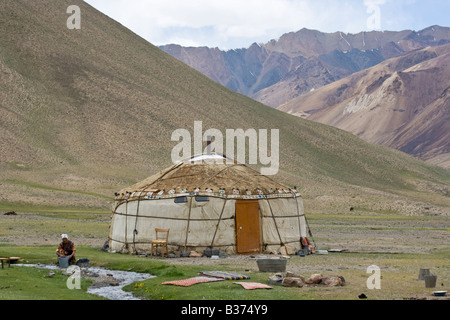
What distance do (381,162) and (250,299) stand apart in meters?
93.0

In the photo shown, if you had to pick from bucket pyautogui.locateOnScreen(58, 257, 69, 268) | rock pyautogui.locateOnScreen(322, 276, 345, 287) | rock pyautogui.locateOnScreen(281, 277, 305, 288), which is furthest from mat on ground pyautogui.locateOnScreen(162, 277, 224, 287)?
bucket pyautogui.locateOnScreen(58, 257, 69, 268)

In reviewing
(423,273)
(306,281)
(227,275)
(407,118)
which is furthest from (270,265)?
(407,118)

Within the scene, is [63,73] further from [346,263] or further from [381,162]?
[346,263]

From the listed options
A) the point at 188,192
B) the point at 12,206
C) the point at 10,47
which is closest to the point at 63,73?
the point at 10,47

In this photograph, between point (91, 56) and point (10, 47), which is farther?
point (91, 56)

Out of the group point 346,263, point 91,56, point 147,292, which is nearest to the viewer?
point 147,292

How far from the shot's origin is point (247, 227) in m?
20.9

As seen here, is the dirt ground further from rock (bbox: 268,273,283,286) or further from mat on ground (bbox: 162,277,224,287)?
mat on ground (bbox: 162,277,224,287)

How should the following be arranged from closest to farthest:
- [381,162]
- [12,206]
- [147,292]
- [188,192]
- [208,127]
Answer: [147,292] < [188,192] < [12,206] < [208,127] < [381,162]

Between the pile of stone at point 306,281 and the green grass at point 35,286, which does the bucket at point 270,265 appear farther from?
the green grass at point 35,286

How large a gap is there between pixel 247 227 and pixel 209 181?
2.02m

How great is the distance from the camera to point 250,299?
11.2 meters

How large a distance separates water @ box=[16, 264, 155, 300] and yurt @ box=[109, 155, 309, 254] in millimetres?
4321

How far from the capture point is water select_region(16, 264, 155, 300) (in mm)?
12773
